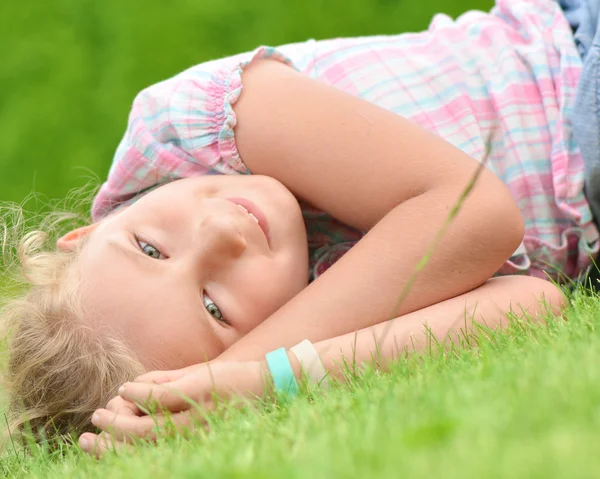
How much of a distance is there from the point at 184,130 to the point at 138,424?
2.23 ft

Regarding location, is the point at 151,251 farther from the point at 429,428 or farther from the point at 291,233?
the point at 429,428

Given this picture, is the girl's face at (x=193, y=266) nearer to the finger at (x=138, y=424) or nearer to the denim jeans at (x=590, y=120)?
the finger at (x=138, y=424)

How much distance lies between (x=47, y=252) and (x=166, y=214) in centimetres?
34

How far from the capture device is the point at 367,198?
59.1 inches

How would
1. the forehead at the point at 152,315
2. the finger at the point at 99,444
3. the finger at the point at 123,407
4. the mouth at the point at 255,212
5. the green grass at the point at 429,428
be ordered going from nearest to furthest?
1. the green grass at the point at 429,428
2. the finger at the point at 99,444
3. the finger at the point at 123,407
4. the forehead at the point at 152,315
5. the mouth at the point at 255,212

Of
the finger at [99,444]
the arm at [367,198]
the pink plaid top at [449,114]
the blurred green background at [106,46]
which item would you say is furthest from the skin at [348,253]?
the blurred green background at [106,46]

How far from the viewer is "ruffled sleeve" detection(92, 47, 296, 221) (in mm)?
1610

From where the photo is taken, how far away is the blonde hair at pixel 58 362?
4.43 ft

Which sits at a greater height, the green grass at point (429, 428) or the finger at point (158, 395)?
the green grass at point (429, 428)

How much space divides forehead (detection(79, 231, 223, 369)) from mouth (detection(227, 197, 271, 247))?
0.20m

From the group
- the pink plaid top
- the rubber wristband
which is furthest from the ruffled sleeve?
the rubber wristband

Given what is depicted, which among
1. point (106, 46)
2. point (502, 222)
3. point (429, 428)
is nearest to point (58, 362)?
point (502, 222)

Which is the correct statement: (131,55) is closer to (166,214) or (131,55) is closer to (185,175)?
(185,175)

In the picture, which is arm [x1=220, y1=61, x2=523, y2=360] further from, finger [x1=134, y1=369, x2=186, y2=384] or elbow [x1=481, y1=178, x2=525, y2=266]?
finger [x1=134, y1=369, x2=186, y2=384]
